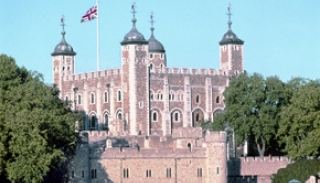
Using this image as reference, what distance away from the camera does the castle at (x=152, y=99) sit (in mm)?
78500

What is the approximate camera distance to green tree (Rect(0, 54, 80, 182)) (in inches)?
2744

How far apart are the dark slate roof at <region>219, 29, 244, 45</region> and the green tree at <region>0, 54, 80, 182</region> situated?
1264 inches

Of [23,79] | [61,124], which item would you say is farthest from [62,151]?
[23,79]

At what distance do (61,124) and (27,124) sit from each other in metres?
4.44

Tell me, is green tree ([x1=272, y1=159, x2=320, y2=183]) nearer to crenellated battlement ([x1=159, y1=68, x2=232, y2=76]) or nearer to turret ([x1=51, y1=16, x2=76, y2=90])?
crenellated battlement ([x1=159, y1=68, x2=232, y2=76])

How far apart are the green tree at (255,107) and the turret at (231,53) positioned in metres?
11.2

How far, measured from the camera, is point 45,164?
69.8 metres

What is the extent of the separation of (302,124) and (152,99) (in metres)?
20.9

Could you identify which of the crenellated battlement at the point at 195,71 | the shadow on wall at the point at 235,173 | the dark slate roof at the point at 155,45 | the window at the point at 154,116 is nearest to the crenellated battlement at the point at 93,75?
the crenellated battlement at the point at 195,71

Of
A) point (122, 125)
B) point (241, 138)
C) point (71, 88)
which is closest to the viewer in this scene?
point (241, 138)

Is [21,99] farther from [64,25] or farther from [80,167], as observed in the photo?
[64,25]

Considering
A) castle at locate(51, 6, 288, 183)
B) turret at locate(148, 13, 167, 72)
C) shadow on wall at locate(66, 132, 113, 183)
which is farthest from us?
turret at locate(148, 13, 167, 72)

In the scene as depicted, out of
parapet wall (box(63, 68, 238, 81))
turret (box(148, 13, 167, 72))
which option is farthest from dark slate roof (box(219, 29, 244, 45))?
turret (box(148, 13, 167, 72))

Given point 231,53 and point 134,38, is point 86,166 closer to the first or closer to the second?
point 134,38
